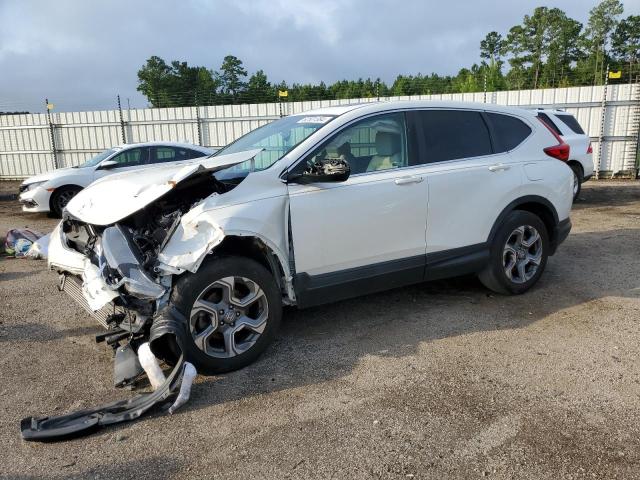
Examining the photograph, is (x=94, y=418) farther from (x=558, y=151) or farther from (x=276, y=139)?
(x=558, y=151)

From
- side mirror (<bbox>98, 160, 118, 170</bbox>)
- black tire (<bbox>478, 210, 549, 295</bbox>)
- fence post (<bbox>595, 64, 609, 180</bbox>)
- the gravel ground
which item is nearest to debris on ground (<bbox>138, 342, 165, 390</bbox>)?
the gravel ground

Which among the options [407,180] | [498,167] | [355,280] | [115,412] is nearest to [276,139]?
[407,180]

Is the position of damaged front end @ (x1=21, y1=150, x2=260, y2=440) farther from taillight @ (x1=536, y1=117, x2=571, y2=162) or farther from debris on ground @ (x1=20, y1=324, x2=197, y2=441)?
taillight @ (x1=536, y1=117, x2=571, y2=162)

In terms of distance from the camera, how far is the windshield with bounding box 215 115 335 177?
13.1 ft

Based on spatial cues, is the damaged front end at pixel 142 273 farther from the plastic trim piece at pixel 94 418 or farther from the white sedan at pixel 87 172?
the white sedan at pixel 87 172

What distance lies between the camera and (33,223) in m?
10.4

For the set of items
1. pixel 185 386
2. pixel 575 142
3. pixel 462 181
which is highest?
pixel 575 142

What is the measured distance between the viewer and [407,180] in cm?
427

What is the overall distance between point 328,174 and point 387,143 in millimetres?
900

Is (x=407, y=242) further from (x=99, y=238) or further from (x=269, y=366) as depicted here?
(x=99, y=238)

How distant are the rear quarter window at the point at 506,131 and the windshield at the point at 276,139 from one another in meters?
1.76

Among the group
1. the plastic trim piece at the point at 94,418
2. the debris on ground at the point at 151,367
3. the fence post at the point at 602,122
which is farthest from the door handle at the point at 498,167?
the fence post at the point at 602,122

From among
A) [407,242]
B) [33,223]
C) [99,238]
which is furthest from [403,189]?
[33,223]

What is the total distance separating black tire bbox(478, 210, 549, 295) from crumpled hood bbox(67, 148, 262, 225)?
2500 millimetres
